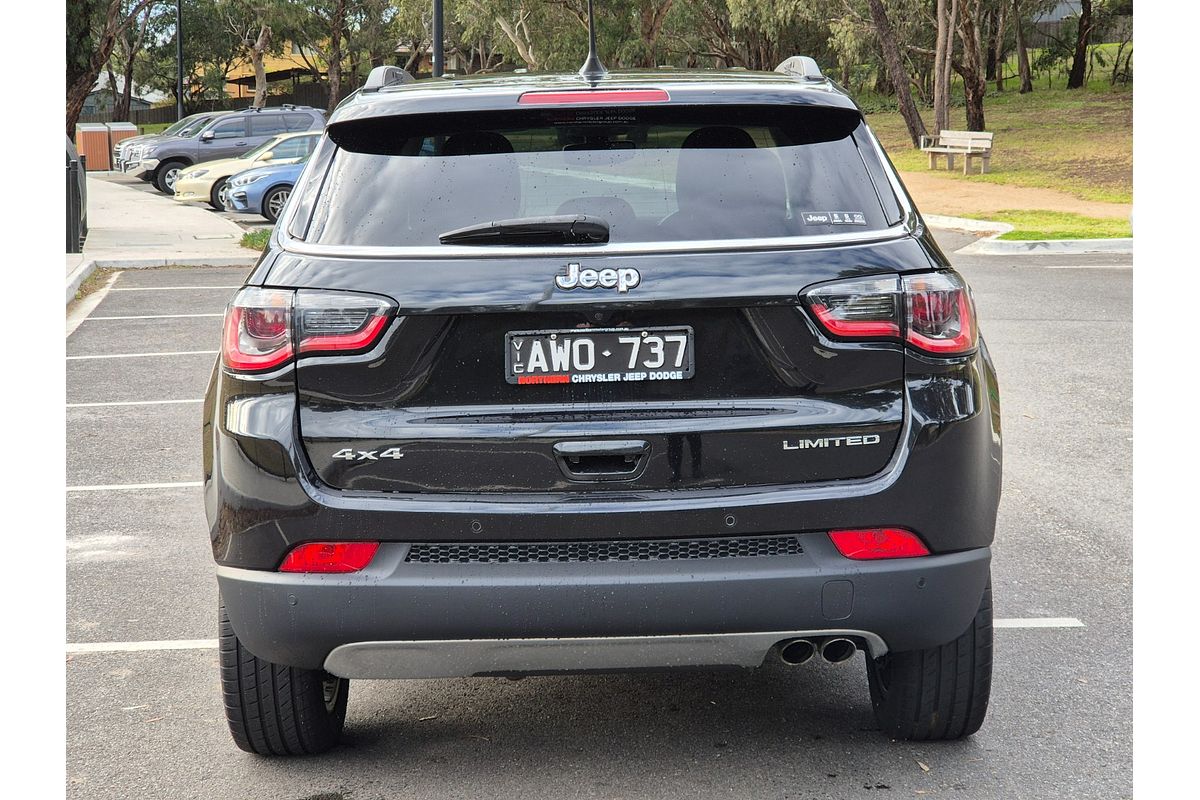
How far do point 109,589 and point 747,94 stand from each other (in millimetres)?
3404

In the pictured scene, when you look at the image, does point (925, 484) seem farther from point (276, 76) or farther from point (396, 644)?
point (276, 76)

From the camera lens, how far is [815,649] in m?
3.45

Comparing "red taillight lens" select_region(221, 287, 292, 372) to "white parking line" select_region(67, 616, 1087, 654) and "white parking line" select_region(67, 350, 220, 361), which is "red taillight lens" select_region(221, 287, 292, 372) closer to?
"white parking line" select_region(67, 616, 1087, 654)

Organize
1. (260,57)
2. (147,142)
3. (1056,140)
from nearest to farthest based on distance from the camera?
(147,142)
(1056,140)
(260,57)

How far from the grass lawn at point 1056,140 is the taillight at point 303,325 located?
78.0 feet

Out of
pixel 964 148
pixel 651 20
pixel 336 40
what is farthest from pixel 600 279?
pixel 336 40

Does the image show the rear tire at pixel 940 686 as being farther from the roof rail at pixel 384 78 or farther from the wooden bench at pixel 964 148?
the wooden bench at pixel 964 148

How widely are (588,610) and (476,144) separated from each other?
1218 mm

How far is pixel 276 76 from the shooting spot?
97.1 m

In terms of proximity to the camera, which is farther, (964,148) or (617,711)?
(964,148)

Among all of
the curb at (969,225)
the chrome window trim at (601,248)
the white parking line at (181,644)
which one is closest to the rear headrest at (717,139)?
the chrome window trim at (601,248)

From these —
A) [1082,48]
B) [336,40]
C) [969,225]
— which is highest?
[336,40]

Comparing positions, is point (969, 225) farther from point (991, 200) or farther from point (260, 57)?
point (260, 57)
